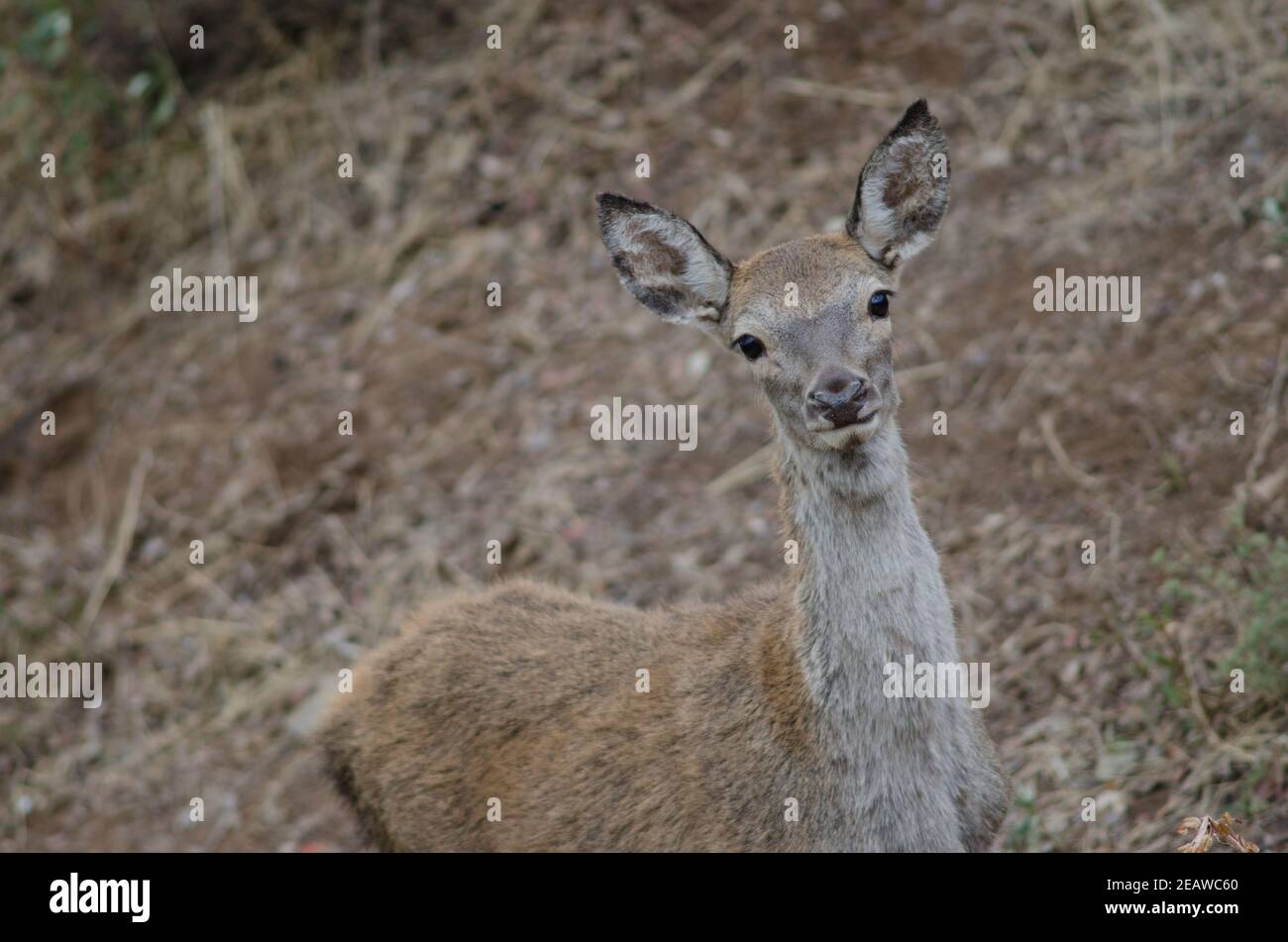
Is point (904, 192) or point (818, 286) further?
point (904, 192)

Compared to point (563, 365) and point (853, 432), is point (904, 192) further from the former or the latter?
point (563, 365)

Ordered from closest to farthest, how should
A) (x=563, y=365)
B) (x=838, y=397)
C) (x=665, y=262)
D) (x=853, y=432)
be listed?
(x=838, y=397) < (x=853, y=432) < (x=665, y=262) < (x=563, y=365)

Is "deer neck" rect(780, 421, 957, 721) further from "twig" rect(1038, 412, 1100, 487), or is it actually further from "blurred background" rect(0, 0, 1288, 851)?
"twig" rect(1038, 412, 1100, 487)

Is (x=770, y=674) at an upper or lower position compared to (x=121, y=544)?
lower

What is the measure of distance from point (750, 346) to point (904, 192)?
2.77 ft

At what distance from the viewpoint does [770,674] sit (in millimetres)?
5629

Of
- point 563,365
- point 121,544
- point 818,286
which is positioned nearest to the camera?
point 818,286

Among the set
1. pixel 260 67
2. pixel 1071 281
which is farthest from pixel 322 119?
pixel 1071 281

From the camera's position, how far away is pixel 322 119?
1242 centimetres

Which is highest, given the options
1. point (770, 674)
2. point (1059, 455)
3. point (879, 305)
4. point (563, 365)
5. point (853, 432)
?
point (563, 365)

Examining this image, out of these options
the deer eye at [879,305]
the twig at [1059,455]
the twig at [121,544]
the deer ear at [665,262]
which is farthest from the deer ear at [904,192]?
the twig at [121,544]

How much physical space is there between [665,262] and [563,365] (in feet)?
14.4

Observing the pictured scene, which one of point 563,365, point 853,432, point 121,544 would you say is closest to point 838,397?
point 853,432
